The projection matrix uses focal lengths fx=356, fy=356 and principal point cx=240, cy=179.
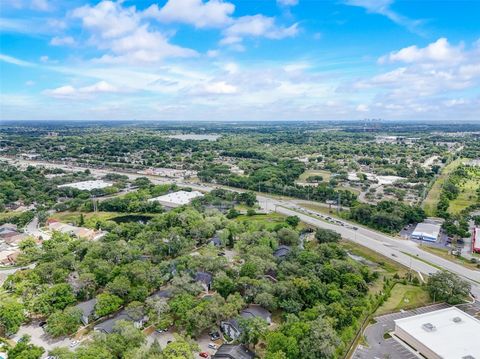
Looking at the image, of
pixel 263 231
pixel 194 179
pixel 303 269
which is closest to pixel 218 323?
pixel 303 269

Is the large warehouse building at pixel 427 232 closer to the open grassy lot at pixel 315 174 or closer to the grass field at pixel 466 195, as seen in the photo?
the grass field at pixel 466 195

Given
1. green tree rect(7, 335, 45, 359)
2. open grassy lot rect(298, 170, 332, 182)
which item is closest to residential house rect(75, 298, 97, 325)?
green tree rect(7, 335, 45, 359)

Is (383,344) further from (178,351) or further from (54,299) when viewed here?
(54,299)

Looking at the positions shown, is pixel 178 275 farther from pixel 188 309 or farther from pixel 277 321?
pixel 277 321

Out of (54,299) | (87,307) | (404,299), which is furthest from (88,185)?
(404,299)

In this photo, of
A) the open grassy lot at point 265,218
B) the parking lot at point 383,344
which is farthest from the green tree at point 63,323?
the open grassy lot at point 265,218

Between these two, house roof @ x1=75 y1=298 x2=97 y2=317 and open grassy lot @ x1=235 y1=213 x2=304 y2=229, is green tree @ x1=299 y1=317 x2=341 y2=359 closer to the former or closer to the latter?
house roof @ x1=75 y1=298 x2=97 y2=317
